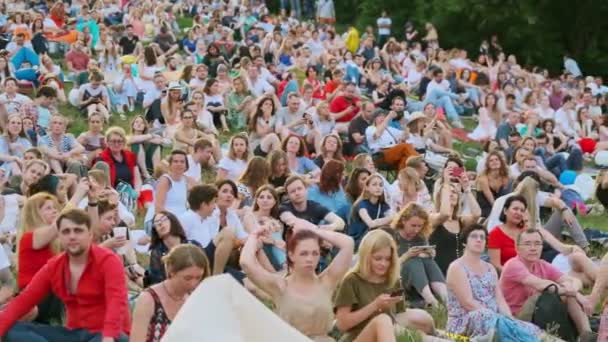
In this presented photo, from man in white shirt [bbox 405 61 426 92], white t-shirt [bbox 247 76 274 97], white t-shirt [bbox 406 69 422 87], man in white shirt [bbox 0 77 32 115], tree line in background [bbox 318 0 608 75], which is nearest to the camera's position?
man in white shirt [bbox 0 77 32 115]

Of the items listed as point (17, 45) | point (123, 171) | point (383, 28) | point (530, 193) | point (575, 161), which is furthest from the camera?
point (383, 28)

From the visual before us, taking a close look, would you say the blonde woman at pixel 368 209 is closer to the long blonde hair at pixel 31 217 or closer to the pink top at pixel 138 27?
the long blonde hair at pixel 31 217

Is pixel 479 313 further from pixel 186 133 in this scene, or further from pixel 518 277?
pixel 186 133

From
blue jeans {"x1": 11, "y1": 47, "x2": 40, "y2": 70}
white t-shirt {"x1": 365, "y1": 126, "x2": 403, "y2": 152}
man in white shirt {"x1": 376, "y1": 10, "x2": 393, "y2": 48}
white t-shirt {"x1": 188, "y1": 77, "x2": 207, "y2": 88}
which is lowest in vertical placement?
man in white shirt {"x1": 376, "y1": 10, "x2": 393, "y2": 48}

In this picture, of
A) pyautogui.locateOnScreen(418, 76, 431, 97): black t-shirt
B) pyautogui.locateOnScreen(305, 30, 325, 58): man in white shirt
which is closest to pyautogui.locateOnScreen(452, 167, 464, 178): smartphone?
pyautogui.locateOnScreen(418, 76, 431, 97): black t-shirt

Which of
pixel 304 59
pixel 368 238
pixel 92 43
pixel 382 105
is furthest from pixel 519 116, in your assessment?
pixel 368 238

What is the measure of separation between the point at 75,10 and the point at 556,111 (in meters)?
10.7

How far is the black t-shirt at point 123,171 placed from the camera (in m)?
12.6

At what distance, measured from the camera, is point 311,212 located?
34.8ft

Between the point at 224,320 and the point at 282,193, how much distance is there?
6.25m

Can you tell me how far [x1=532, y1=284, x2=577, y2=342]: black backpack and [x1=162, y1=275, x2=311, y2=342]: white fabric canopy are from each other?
4130mm

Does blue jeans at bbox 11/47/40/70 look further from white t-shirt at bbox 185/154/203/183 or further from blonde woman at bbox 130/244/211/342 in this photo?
blonde woman at bbox 130/244/211/342

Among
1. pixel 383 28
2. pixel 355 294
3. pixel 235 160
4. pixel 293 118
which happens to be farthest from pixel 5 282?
pixel 383 28

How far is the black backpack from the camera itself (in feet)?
29.3
